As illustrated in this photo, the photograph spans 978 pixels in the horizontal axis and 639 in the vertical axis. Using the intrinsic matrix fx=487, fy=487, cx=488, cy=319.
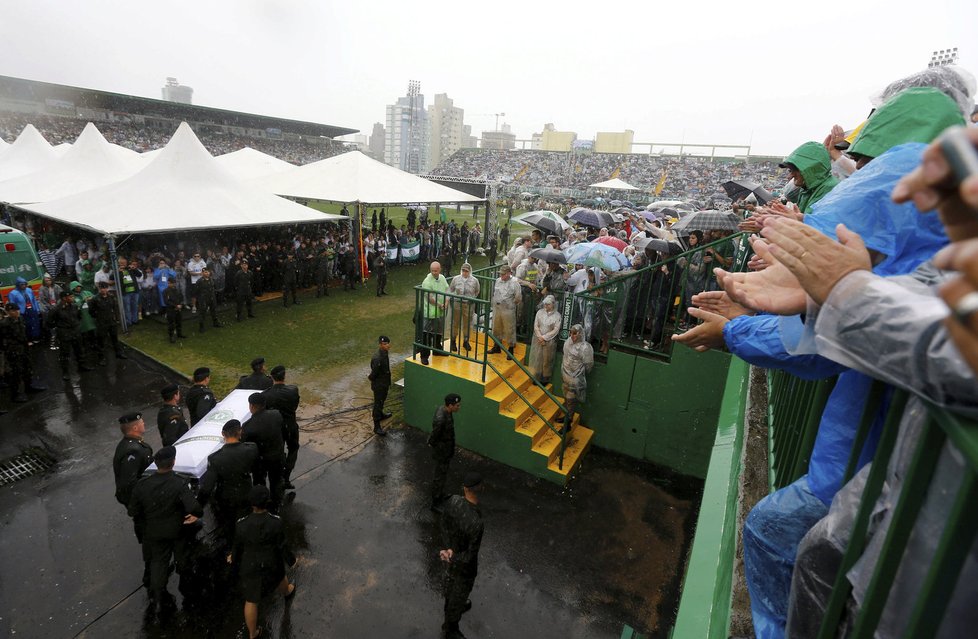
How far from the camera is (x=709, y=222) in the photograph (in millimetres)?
7961

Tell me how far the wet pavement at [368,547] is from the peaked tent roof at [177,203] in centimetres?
531

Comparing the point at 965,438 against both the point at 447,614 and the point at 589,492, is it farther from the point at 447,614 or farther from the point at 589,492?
the point at 589,492

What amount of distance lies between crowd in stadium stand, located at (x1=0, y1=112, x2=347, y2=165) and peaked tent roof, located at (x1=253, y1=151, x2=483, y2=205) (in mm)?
30281

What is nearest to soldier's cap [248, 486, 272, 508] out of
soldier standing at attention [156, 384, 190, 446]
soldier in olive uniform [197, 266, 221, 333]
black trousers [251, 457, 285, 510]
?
black trousers [251, 457, 285, 510]

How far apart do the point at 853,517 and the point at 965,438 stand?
71 centimetres

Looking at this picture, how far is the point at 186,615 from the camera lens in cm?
477

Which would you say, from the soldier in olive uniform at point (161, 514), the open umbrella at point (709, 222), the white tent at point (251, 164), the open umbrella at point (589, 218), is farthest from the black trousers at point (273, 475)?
the white tent at point (251, 164)

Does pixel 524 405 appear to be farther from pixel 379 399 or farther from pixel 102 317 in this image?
pixel 102 317

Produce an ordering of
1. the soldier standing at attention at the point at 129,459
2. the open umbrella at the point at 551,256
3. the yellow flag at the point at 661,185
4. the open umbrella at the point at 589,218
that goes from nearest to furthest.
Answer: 1. the soldier standing at attention at the point at 129,459
2. the open umbrella at the point at 551,256
3. the open umbrella at the point at 589,218
4. the yellow flag at the point at 661,185

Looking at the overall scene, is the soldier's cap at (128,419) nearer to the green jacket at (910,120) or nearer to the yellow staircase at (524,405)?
the yellow staircase at (524,405)

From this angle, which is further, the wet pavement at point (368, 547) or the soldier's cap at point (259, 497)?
the wet pavement at point (368, 547)

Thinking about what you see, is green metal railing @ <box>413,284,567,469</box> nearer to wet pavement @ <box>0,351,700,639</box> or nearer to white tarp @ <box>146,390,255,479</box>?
wet pavement @ <box>0,351,700,639</box>

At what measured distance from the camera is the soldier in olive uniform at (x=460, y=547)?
449 cm

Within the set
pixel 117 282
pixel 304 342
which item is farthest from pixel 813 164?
pixel 117 282
